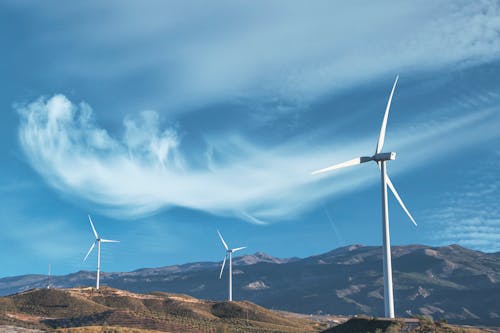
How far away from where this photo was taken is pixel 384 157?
9538cm

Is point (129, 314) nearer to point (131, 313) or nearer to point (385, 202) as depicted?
point (131, 313)

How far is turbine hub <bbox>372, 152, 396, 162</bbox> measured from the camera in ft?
311

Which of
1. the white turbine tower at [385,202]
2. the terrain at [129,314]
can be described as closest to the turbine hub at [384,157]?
the white turbine tower at [385,202]

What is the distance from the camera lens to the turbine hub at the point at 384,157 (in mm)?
94688

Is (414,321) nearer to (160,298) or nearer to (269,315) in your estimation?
(269,315)

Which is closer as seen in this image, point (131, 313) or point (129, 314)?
point (129, 314)

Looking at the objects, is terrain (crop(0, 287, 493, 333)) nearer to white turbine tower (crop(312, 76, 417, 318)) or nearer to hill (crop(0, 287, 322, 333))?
hill (crop(0, 287, 322, 333))

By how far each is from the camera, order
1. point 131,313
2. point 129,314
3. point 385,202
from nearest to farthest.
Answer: point 385,202 < point 129,314 < point 131,313

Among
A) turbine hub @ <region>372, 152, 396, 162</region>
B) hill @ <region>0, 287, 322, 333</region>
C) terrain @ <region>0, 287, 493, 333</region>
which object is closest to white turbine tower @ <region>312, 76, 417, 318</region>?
turbine hub @ <region>372, 152, 396, 162</region>

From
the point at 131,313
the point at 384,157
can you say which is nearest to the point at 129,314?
the point at 131,313

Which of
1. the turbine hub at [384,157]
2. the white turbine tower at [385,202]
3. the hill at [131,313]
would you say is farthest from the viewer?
the hill at [131,313]

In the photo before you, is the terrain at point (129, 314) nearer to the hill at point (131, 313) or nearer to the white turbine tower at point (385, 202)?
the hill at point (131, 313)

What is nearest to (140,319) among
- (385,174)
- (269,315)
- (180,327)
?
(180,327)

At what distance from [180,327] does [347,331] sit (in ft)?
191
